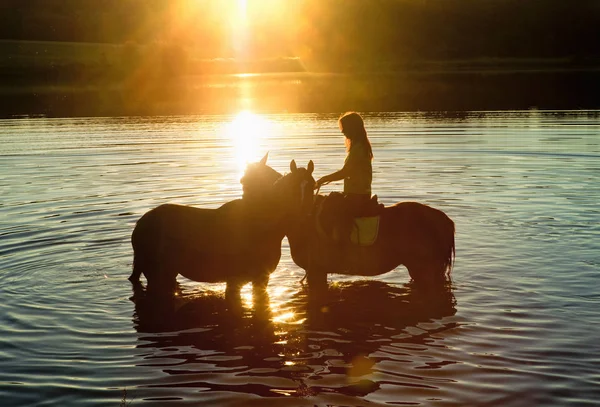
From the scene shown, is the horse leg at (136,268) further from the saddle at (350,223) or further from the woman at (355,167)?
the woman at (355,167)

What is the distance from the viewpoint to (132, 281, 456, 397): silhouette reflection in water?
8047mm

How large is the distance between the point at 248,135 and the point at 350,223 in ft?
91.4

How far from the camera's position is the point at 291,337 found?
948cm

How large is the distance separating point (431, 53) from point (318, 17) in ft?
101

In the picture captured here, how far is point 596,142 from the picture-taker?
31.4 m

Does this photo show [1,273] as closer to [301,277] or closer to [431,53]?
[301,277]

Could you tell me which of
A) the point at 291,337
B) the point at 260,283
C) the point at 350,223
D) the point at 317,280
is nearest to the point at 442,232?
the point at 350,223

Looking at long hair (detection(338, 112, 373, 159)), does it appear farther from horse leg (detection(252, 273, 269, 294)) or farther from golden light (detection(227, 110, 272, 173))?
golden light (detection(227, 110, 272, 173))

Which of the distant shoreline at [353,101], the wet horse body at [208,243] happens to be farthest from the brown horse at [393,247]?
the distant shoreline at [353,101]

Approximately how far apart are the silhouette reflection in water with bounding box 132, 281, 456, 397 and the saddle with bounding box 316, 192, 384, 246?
1027 mm

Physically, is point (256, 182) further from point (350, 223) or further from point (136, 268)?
point (136, 268)

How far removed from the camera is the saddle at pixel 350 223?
10.9 m

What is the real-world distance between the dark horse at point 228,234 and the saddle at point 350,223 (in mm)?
519

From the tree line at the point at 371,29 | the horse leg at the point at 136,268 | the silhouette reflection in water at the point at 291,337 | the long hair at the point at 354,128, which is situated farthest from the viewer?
the tree line at the point at 371,29
